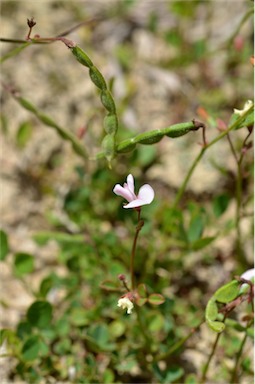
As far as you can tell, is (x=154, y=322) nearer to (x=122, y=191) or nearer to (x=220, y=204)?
(x=220, y=204)

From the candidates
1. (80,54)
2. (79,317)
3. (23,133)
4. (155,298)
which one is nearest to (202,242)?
(155,298)

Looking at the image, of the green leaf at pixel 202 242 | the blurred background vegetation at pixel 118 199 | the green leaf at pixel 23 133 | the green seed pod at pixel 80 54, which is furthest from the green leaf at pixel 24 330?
the green leaf at pixel 23 133

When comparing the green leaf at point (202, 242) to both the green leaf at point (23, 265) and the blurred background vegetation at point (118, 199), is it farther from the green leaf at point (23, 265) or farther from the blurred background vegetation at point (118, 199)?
the green leaf at point (23, 265)

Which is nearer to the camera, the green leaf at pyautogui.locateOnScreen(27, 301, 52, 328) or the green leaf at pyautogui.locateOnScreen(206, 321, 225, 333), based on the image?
the green leaf at pyautogui.locateOnScreen(206, 321, 225, 333)

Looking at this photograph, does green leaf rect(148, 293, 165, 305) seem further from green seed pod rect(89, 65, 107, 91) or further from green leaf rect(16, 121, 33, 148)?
green leaf rect(16, 121, 33, 148)

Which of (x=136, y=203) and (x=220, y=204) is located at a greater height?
(x=220, y=204)

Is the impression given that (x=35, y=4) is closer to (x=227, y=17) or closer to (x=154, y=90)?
(x=154, y=90)

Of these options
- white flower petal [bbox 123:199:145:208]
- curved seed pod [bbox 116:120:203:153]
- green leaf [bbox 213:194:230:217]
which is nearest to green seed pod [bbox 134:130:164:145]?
curved seed pod [bbox 116:120:203:153]
